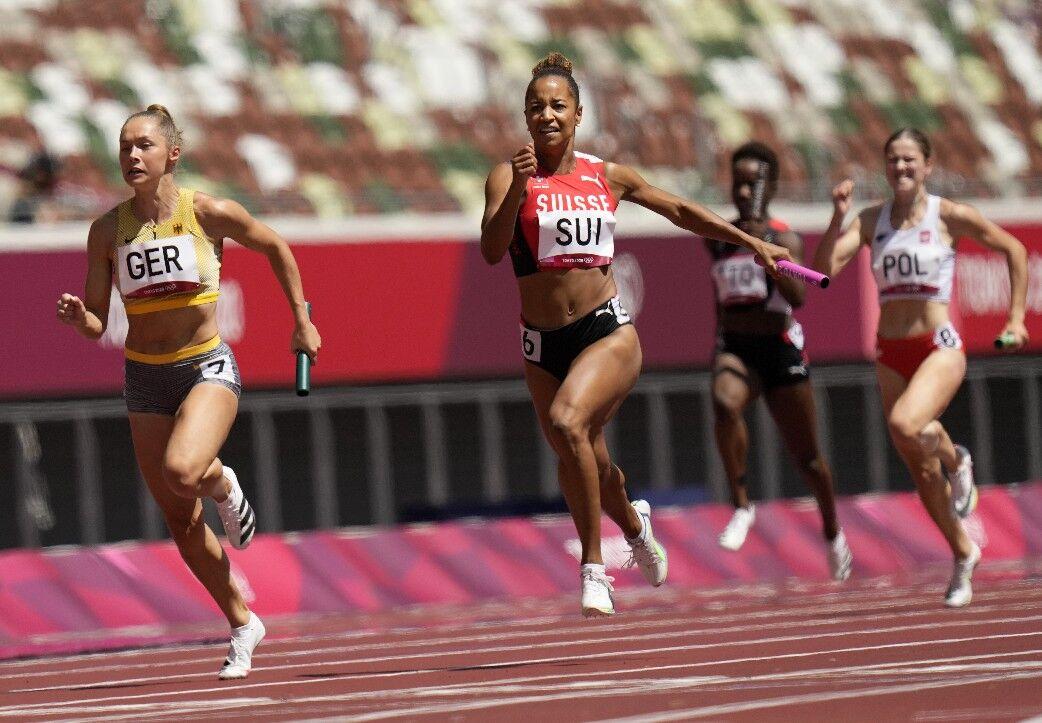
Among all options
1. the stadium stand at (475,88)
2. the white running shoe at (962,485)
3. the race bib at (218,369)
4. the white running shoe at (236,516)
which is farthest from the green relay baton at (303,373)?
the stadium stand at (475,88)

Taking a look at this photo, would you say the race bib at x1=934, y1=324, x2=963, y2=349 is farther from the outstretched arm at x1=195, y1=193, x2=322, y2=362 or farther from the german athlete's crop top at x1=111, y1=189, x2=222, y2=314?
the german athlete's crop top at x1=111, y1=189, x2=222, y2=314

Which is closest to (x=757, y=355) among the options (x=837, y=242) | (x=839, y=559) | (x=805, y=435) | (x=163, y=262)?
(x=805, y=435)

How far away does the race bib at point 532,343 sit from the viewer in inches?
412

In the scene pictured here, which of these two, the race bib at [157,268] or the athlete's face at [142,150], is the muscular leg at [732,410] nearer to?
the race bib at [157,268]

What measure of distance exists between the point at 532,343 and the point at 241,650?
1906mm

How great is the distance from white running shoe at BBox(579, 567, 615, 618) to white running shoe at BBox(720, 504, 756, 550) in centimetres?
403

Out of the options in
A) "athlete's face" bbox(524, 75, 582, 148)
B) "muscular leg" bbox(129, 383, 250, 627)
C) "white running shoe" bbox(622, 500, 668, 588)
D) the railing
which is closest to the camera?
"muscular leg" bbox(129, 383, 250, 627)

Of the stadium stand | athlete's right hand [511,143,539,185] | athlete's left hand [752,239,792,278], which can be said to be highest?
the stadium stand

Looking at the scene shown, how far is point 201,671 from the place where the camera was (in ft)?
35.3

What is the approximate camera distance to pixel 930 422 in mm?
12273

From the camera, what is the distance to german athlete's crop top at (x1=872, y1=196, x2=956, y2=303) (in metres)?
12.6

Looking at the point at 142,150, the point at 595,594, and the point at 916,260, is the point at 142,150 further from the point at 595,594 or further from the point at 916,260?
the point at 916,260

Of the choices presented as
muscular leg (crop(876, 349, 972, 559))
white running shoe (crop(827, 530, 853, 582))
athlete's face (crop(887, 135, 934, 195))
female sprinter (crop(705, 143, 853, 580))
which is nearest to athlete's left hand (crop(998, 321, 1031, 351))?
muscular leg (crop(876, 349, 972, 559))

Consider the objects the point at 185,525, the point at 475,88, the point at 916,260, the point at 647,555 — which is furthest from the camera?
the point at 475,88
